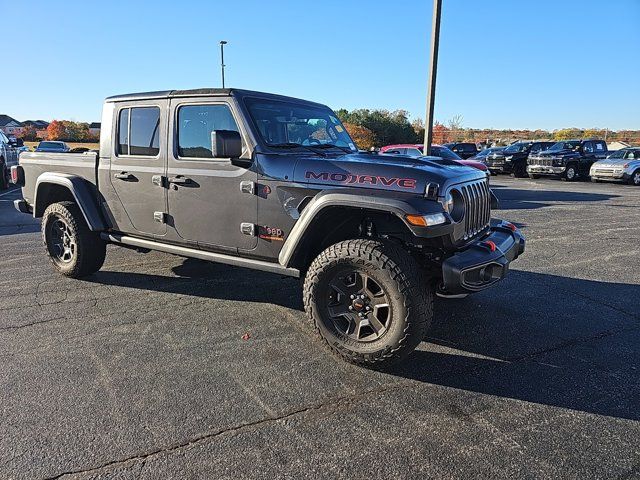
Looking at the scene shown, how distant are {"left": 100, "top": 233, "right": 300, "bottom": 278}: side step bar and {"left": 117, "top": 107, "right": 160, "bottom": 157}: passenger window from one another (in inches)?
33.9

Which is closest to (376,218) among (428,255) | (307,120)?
(428,255)

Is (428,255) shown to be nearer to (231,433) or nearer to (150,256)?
(231,433)

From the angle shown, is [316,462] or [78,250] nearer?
[316,462]

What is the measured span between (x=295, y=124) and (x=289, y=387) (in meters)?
2.37

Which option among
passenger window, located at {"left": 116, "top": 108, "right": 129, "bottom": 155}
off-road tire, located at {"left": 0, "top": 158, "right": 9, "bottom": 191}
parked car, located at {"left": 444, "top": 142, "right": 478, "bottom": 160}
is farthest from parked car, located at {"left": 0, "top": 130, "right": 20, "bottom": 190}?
parked car, located at {"left": 444, "top": 142, "right": 478, "bottom": 160}

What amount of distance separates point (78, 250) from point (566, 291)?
527cm

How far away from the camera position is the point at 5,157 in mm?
13719

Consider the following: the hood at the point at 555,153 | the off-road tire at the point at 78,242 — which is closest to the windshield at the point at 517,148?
the hood at the point at 555,153

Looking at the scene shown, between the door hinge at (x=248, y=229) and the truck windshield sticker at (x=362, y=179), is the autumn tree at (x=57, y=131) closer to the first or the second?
the door hinge at (x=248, y=229)

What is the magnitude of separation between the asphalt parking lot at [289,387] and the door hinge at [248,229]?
2.66ft

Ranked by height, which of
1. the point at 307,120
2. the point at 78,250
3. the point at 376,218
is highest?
the point at 307,120

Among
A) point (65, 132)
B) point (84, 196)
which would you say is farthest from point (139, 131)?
point (65, 132)

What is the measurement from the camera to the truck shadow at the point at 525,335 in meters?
3.10

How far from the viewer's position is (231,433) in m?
2.59
